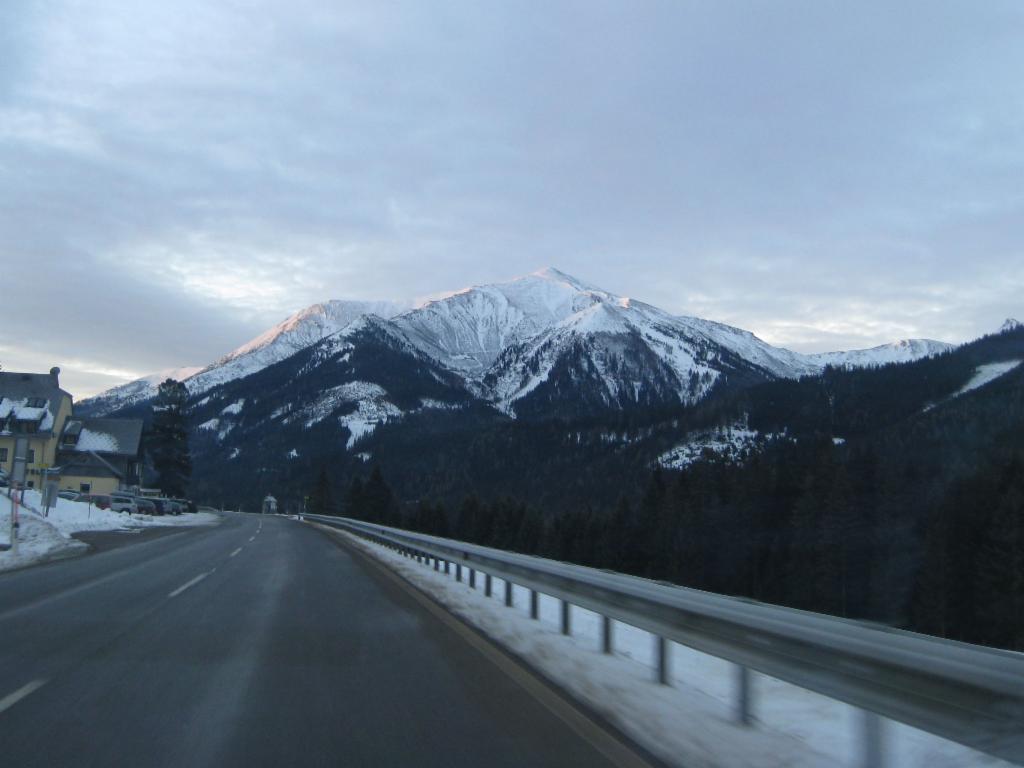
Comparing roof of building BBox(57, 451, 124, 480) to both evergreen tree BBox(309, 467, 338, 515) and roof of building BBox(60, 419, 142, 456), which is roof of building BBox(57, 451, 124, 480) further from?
evergreen tree BBox(309, 467, 338, 515)

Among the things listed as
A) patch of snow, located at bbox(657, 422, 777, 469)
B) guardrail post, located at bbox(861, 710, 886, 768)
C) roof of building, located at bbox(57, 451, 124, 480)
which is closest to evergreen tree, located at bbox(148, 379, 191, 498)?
roof of building, located at bbox(57, 451, 124, 480)

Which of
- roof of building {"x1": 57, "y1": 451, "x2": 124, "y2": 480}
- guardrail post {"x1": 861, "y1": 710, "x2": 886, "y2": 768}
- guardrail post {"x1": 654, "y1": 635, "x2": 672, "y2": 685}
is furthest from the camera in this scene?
roof of building {"x1": 57, "y1": 451, "x2": 124, "y2": 480}

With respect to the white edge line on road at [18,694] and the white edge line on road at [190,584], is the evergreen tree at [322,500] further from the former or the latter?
the white edge line on road at [18,694]

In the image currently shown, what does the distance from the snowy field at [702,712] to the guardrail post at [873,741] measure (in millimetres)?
188

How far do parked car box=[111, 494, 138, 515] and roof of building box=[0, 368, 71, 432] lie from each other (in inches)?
934

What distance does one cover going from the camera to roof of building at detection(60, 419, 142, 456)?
8244cm

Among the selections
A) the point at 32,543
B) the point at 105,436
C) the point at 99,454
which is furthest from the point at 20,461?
the point at 105,436

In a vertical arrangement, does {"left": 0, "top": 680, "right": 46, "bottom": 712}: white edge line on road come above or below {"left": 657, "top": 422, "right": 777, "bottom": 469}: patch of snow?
below

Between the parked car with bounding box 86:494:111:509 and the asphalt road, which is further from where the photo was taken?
the parked car with bounding box 86:494:111:509

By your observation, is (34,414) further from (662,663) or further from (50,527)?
(662,663)

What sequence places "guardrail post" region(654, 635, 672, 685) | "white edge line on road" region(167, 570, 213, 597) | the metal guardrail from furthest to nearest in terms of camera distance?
"white edge line on road" region(167, 570, 213, 597), "guardrail post" region(654, 635, 672, 685), the metal guardrail

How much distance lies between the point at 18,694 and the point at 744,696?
5.50m

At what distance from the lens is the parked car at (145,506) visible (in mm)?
59341

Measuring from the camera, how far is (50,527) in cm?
2802
